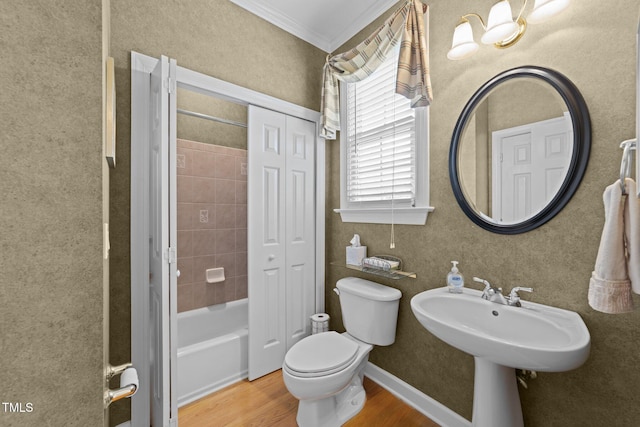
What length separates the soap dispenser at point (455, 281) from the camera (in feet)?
4.71

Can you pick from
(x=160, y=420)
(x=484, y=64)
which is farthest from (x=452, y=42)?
(x=160, y=420)

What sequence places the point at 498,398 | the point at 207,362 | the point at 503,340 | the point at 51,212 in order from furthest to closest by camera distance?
the point at 207,362 → the point at 498,398 → the point at 503,340 → the point at 51,212

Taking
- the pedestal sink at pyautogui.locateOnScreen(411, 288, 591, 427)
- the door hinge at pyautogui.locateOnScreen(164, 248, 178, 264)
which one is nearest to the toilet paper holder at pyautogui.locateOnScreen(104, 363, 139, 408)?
the door hinge at pyautogui.locateOnScreen(164, 248, 178, 264)

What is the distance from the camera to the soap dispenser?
56.5 inches

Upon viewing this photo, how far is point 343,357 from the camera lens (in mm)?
1510

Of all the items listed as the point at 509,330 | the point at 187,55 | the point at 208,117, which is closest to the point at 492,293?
the point at 509,330

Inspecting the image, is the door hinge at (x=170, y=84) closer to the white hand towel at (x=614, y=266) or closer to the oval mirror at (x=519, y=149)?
the oval mirror at (x=519, y=149)

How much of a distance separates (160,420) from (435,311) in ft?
4.97

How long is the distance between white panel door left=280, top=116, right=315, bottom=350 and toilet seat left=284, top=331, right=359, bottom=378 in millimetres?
477

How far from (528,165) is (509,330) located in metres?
0.78

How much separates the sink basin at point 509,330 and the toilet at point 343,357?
382 millimetres

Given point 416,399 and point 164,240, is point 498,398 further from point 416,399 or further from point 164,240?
point 164,240

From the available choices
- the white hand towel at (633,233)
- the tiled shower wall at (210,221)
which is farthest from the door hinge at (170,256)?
the white hand towel at (633,233)

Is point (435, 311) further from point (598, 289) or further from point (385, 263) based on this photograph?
point (598, 289)
